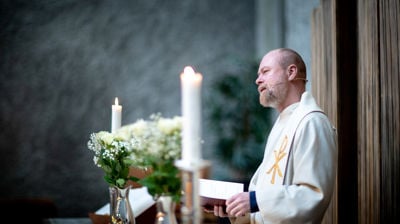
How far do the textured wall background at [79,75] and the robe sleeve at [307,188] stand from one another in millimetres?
4202

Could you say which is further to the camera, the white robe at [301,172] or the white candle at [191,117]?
the white robe at [301,172]

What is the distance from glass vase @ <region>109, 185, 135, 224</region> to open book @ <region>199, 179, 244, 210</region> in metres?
0.30

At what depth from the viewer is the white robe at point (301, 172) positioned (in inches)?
87.7

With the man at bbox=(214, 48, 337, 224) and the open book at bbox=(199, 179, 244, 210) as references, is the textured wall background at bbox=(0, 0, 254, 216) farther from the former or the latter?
the open book at bbox=(199, 179, 244, 210)

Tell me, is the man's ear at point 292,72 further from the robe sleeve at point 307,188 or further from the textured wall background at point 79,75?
the textured wall background at point 79,75

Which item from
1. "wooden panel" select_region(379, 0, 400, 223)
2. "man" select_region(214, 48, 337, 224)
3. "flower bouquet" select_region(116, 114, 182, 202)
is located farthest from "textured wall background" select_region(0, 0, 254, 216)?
"flower bouquet" select_region(116, 114, 182, 202)

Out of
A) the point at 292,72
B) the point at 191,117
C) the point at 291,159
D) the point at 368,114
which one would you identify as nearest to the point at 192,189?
the point at 191,117

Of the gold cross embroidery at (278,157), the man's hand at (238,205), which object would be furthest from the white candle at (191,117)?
the gold cross embroidery at (278,157)

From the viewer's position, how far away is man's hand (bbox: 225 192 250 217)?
7.25ft

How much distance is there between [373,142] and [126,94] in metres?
4.07

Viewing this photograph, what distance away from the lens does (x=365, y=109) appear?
2.93 metres

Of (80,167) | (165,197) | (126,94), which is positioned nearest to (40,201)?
(80,167)

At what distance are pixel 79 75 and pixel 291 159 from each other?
426 centimetres

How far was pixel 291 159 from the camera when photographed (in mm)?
2457
